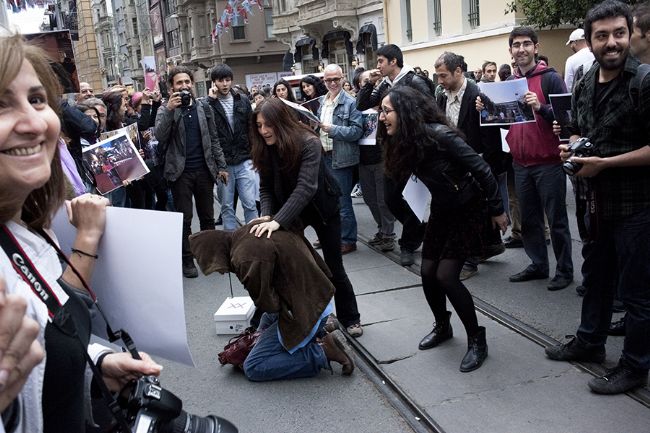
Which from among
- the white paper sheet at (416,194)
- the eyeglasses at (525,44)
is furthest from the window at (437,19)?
the white paper sheet at (416,194)

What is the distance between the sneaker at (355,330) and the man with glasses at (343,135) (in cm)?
218

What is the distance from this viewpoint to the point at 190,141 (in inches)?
261

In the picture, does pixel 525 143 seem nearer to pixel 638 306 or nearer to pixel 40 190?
pixel 638 306

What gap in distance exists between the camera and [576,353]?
152 inches

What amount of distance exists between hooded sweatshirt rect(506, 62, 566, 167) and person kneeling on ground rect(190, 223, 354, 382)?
7.35 feet

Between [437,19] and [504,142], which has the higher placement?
[437,19]

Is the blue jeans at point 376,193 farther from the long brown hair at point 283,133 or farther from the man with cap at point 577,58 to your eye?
the long brown hair at point 283,133

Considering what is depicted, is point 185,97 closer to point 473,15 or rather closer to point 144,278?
point 144,278

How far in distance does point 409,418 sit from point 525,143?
2.80m

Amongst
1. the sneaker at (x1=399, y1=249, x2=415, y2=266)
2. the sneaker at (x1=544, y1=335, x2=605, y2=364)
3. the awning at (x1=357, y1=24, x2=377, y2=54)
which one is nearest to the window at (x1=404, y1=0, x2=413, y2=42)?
the awning at (x1=357, y1=24, x2=377, y2=54)

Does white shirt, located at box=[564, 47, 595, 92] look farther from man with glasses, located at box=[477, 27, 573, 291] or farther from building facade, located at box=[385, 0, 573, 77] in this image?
building facade, located at box=[385, 0, 573, 77]

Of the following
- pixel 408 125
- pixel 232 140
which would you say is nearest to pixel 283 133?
pixel 408 125

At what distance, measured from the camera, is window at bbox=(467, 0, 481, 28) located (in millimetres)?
18764

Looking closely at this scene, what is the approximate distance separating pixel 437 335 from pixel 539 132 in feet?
6.64
